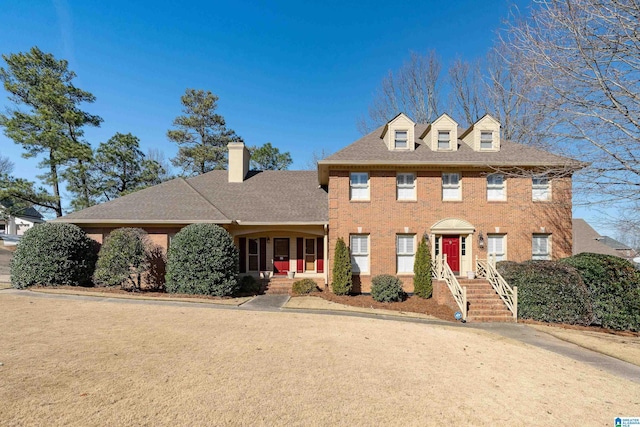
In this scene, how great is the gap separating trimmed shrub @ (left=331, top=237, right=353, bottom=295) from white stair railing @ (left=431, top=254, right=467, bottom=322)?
3.85 m

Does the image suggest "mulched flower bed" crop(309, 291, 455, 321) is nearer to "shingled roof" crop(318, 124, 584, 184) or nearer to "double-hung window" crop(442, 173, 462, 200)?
"double-hung window" crop(442, 173, 462, 200)

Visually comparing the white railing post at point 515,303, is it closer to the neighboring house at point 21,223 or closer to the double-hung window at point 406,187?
the double-hung window at point 406,187

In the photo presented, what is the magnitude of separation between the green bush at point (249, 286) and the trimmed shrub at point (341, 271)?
12.3 feet

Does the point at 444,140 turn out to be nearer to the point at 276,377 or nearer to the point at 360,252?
the point at 360,252

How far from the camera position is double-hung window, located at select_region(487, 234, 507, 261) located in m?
14.6

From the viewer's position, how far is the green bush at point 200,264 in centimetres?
1243

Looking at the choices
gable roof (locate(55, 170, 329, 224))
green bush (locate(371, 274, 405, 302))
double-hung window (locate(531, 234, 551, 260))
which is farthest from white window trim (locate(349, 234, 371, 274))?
double-hung window (locate(531, 234, 551, 260))

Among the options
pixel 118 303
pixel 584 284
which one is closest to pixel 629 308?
pixel 584 284

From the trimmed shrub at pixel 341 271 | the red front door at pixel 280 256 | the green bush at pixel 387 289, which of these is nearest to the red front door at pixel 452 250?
the green bush at pixel 387 289

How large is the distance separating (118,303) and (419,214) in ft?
42.8

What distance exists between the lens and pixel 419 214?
14.5 meters

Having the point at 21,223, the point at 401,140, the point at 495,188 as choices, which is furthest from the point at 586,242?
the point at 21,223

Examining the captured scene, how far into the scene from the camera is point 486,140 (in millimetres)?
15375

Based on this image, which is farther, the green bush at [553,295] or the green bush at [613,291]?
the green bush at [553,295]
